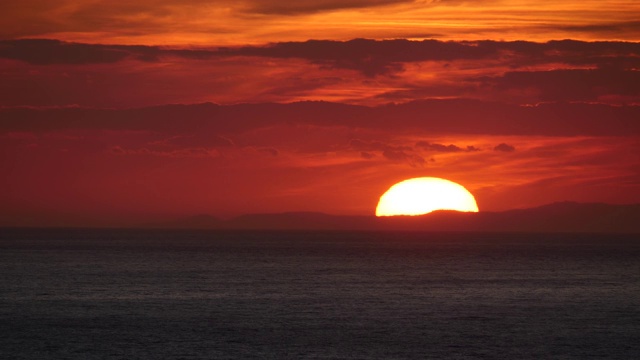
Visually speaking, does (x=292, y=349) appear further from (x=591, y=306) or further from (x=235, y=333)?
(x=591, y=306)

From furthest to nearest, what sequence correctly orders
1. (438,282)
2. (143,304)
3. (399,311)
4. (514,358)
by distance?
(438,282) < (143,304) < (399,311) < (514,358)

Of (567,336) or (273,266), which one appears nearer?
(567,336)

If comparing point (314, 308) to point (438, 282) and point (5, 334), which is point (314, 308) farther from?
point (438, 282)

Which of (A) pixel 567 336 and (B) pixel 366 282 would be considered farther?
(B) pixel 366 282

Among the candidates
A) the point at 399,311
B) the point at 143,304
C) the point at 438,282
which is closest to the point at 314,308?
the point at 399,311

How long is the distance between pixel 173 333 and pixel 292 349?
10221 millimetres

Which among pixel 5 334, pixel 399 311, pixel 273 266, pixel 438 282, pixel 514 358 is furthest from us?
pixel 273 266

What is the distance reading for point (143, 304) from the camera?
8112 centimetres

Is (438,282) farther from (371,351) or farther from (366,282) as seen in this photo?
(371,351)

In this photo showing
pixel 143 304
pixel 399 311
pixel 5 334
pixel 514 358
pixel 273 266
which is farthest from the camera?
pixel 273 266

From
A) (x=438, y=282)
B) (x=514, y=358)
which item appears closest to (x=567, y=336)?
(x=514, y=358)

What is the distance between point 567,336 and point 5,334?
115 feet

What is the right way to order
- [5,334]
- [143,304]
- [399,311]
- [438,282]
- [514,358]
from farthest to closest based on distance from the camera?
[438,282], [143,304], [399,311], [5,334], [514,358]

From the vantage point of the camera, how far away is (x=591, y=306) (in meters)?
81.6
